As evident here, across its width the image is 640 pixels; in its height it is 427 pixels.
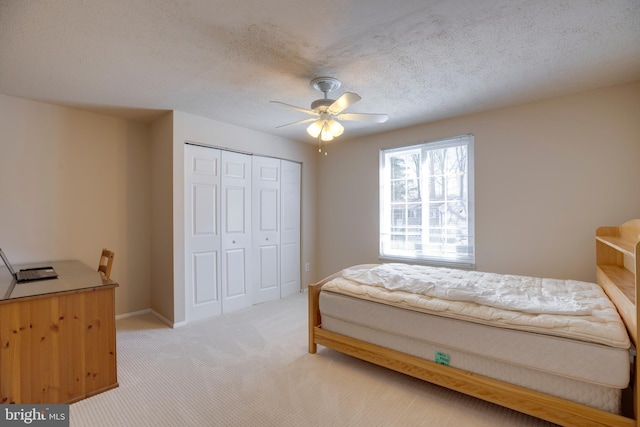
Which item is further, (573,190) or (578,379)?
(573,190)

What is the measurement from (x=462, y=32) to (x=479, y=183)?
2016 millimetres

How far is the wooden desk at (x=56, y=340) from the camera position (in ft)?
6.06

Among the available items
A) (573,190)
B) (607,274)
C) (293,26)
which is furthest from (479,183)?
(293,26)

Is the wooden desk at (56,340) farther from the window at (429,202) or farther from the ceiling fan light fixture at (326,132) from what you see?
the window at (429,202)

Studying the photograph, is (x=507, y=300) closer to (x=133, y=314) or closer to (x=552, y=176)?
(x=552, y=176)

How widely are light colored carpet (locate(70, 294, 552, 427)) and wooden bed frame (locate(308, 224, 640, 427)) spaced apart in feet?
0.47

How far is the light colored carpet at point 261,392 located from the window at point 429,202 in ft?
Answer: 6.26

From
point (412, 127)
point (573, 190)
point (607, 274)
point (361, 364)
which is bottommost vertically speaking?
point (361, 364)

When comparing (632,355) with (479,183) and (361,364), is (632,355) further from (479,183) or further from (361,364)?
(479,183)

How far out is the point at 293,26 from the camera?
6.13 feet

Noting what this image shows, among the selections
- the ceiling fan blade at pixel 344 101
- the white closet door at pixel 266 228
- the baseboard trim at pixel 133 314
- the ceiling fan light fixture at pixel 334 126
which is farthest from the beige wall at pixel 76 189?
the ceiling fan blade at pixel 344 101

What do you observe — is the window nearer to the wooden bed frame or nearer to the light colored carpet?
the wooden bed frame

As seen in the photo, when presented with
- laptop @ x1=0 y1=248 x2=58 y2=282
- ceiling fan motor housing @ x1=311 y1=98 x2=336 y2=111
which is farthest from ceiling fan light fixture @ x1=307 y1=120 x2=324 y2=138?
laptop @ x1=0 y1=248 x2=58 y2=282

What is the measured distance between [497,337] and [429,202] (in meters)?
2.33
